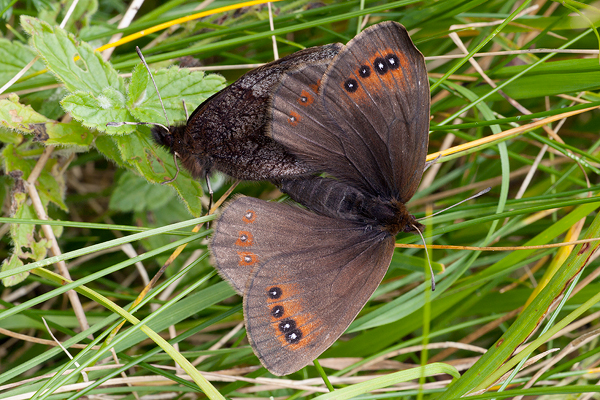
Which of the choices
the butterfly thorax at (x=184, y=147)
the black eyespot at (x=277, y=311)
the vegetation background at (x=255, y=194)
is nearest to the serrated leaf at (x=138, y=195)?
the vegetation background at (x=255, y=194)

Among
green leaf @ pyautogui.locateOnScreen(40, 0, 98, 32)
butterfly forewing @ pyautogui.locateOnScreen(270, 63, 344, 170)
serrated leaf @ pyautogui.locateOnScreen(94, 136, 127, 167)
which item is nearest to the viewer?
butterfly forewing @ pyautogui.locateOnScreen(270, 63, 344, 170)

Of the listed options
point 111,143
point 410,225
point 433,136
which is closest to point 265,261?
point 410,225

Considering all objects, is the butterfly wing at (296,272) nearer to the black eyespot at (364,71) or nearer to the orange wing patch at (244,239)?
the orange wing patch at (244,239)

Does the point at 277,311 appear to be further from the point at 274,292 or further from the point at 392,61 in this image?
the point at 392,61

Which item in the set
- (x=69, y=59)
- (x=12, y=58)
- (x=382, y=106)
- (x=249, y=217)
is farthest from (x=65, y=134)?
(x=382, y=106)

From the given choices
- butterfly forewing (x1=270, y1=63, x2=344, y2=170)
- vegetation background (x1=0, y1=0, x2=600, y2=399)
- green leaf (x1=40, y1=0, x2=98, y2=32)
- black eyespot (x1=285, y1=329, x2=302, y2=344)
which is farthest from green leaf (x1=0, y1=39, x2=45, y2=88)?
black eyespot (x1=285, y1=329, x2=302, y2=344)

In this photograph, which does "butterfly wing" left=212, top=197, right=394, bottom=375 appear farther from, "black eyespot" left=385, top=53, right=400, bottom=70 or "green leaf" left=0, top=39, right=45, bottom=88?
"green leaf" left=0, top=39, right=45, bottom=88
